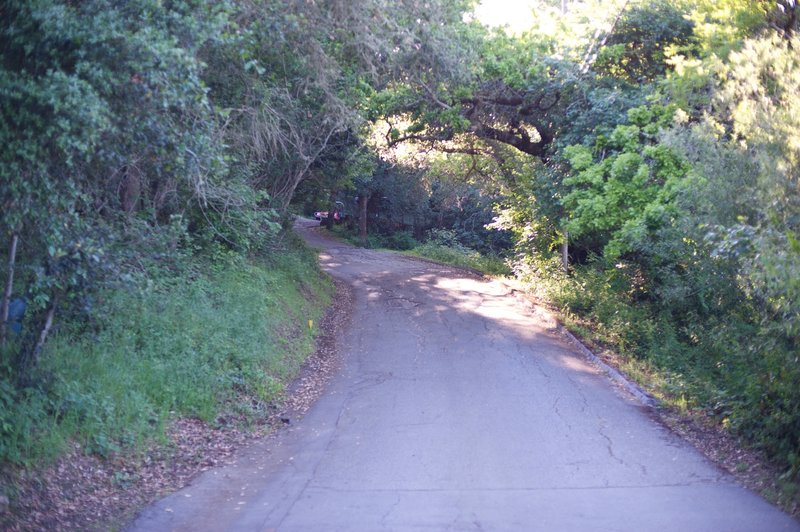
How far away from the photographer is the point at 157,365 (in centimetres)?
1020

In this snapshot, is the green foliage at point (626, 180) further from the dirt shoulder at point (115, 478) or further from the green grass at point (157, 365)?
the dirt shoulder at point (115, 478)

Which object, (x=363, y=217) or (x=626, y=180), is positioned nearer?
(x=626, y=180)

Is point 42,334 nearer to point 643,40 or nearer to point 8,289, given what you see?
point 8,289

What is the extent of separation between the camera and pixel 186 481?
8164mm

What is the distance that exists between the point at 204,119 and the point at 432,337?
30.9 ft

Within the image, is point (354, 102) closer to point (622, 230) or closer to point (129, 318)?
point (622, 230)

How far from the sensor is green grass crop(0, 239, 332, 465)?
7.88 m

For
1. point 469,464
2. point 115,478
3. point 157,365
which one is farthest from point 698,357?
point 115,478

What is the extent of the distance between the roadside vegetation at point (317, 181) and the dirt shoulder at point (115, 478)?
0.70ft

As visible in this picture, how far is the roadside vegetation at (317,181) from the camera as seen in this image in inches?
280

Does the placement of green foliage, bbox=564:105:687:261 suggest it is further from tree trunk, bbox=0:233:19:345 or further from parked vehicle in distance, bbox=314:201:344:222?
parked vehicle in distance, bbox=314:201:344:222

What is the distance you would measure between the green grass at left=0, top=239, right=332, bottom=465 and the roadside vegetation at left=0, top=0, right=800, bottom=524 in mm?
42

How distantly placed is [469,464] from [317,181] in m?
15.7

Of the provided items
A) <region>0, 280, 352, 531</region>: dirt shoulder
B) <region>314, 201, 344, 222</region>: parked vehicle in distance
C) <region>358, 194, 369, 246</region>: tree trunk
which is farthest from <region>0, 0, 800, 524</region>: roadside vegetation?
<region>314, 201, 344, 222</region>: parked vehicle in distance
